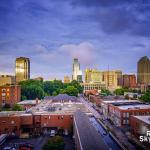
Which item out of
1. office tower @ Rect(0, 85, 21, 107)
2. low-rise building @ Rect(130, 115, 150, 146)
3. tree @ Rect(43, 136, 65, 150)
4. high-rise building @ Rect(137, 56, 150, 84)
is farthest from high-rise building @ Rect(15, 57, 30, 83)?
tree @ Rect(43, 136, 65, 150)

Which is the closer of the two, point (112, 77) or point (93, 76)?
point (112, 77)

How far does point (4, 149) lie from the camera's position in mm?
17266

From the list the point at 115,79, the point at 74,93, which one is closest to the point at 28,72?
the point at 115,79

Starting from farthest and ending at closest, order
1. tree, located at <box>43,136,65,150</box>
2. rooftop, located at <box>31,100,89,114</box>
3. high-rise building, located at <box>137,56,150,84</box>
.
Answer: high-rise building, located at <box>137,56,150,84</box> → rooftop, located at <box>31,100,89,114</box> → tree, located at <box>43,136,65,150</box>

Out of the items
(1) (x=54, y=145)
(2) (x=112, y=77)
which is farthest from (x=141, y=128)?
(2) (x=112, y=77)

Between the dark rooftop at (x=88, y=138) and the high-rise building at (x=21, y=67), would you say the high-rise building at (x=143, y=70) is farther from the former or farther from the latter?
the dark rooftop at (x=88, y=138)

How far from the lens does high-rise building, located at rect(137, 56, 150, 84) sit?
9696cm

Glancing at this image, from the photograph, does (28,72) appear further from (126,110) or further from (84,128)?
(84,128)

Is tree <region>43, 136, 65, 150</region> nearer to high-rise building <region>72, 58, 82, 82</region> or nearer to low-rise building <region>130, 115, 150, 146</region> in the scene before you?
low-rise building <region>130, 115, 150, 146</region>

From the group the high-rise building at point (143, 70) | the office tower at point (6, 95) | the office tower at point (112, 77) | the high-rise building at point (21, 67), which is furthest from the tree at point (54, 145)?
the high-rise building at point (143, 70)

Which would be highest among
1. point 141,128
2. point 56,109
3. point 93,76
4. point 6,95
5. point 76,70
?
point 76,70

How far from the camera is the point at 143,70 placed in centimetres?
9719

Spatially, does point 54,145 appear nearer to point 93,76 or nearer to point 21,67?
point 21,67

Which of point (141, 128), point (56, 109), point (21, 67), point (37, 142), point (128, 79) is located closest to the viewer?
point (141, 128)
